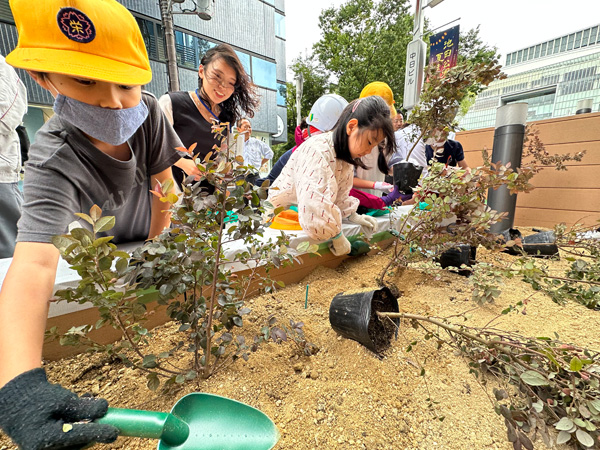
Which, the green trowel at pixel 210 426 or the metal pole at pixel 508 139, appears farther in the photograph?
the metal pole at pixel 508 139

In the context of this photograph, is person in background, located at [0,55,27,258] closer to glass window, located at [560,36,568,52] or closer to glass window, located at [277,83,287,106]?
glass window, located at [277,83,287,106]

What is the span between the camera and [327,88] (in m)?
13.2

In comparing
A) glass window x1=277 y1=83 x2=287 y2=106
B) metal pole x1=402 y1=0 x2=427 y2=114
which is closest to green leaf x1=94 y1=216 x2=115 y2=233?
metal pole x1=402 y1=0 x2=427 y2=114

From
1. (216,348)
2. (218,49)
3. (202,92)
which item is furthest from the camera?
(202,92)

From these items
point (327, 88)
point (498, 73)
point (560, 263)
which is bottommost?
point (560, 263)

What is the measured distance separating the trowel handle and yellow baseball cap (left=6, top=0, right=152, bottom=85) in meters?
0.83

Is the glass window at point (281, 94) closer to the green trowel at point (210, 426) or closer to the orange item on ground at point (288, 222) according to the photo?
the orange item on ground at point (288, 222)

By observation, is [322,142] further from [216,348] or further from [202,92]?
[216,348]

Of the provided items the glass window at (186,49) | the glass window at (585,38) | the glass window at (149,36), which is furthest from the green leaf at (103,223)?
the glass window at (585,38)

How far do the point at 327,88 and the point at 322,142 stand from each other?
13.1 meters

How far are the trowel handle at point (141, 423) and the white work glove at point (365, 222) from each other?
1.91 m

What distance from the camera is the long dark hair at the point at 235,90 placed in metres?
1.90

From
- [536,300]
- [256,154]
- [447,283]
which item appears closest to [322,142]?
[447,283]

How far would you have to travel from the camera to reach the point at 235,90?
6.78 feet
